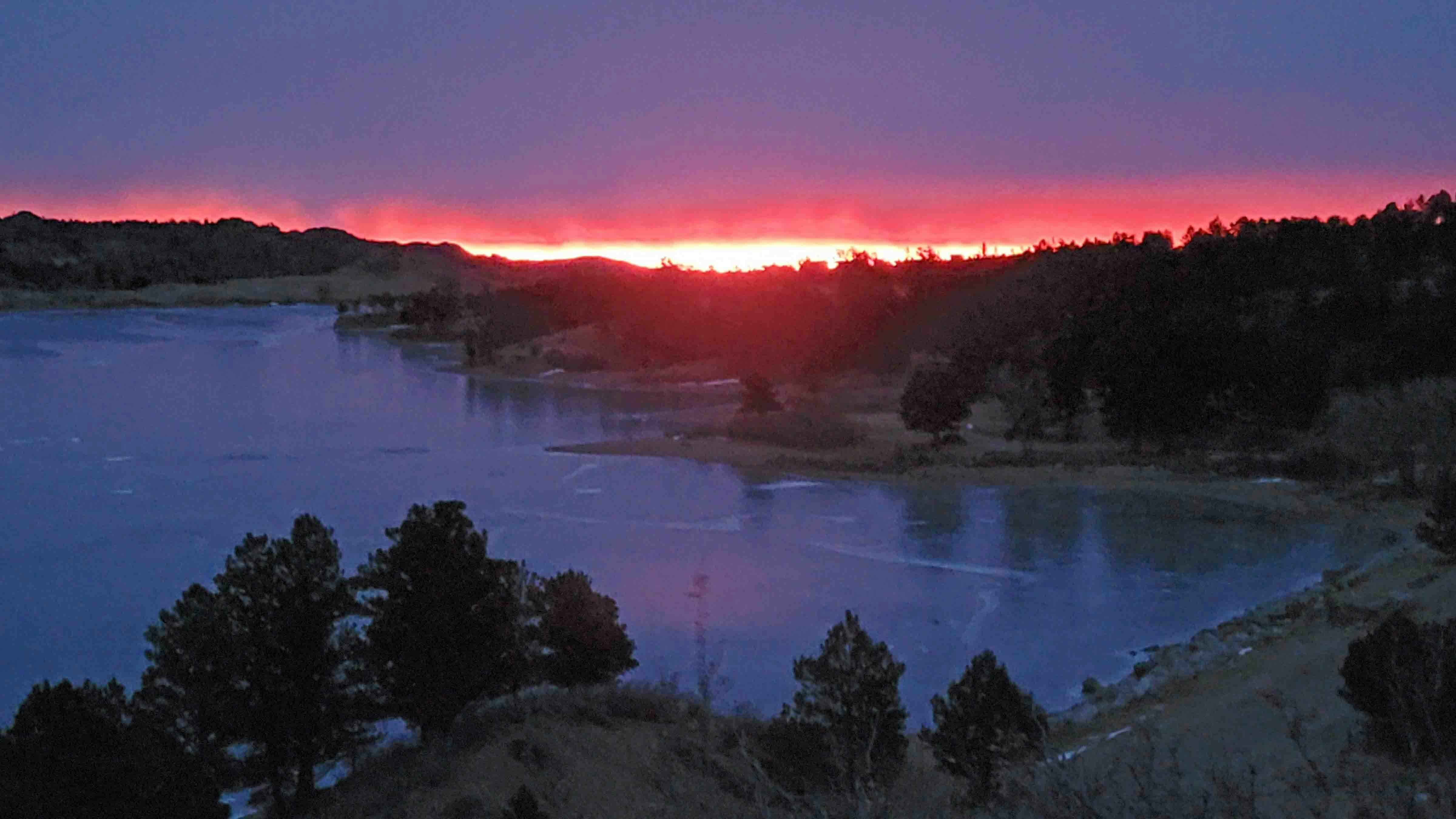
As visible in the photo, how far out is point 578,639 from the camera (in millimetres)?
10539

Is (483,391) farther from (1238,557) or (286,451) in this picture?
(1238,557)

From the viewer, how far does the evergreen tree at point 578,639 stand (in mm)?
10523

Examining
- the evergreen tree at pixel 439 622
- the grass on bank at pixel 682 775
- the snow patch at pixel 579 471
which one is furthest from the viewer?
the snow patch at pixel 579 471

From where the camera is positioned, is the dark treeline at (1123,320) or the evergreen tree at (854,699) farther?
the dark treeline at (1123,320)

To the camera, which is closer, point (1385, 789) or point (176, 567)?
point (1385, 789)

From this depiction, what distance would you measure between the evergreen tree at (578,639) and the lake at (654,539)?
1.58m

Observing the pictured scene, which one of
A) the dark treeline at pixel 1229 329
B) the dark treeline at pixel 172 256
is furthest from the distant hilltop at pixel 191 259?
the dark treeline at pixel 1229 329

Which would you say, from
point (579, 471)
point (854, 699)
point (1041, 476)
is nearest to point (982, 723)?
point (854, 699)

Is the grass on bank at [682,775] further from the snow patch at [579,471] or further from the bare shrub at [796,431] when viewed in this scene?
the bare shrub at [796,431]

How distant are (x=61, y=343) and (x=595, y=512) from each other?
144ft

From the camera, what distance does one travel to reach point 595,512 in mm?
21250

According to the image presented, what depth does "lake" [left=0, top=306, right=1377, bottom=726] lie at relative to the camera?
13.8 metres

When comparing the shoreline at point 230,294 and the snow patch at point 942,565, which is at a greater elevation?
the shoreline at point 230,294

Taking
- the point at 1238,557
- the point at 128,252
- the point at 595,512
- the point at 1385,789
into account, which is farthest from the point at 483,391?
the point at 128,252
